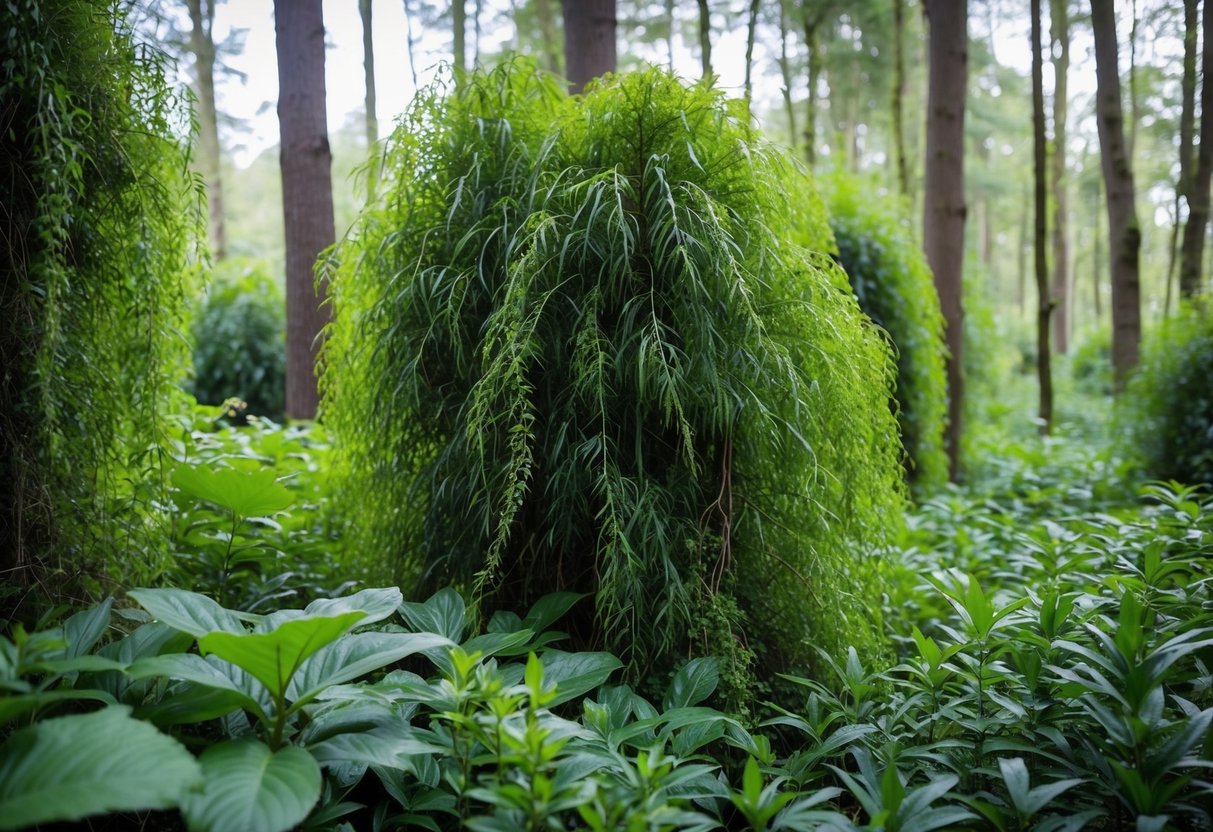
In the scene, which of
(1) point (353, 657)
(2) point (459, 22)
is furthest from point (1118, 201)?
(1) point (353, 657)

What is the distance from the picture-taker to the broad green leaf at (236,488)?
7.20 feet

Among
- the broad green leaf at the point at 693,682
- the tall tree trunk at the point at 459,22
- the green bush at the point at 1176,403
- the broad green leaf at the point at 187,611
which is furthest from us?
the tall tree trunk at the point at 459,22

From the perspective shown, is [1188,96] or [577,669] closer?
[577,669]

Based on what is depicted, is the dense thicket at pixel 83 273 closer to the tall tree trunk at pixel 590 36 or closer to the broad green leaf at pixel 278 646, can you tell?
the broad green leaf at pixel 278 646

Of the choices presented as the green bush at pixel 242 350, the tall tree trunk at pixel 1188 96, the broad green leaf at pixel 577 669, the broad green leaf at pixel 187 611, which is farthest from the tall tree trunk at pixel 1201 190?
the green bush at pixel 242 350

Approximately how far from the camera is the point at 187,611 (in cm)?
158

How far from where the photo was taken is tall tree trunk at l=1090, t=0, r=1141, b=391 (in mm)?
6172

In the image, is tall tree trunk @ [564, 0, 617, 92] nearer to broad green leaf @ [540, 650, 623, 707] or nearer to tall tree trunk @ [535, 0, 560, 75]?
broad green leaf @ [540, 650, 623, 707]

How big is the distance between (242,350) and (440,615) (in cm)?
548

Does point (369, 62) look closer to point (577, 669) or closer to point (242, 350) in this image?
point (242, 350)

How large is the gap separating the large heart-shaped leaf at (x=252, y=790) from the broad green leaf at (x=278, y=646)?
129mm

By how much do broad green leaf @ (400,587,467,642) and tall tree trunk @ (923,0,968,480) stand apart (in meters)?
4.59

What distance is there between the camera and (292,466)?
10.6 feet

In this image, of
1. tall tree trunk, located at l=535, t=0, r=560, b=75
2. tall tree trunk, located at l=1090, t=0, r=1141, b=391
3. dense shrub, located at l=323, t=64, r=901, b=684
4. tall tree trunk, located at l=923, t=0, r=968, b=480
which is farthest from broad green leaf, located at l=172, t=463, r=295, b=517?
tall tree trunk, located at l=535, t=0, r=560, b=75
